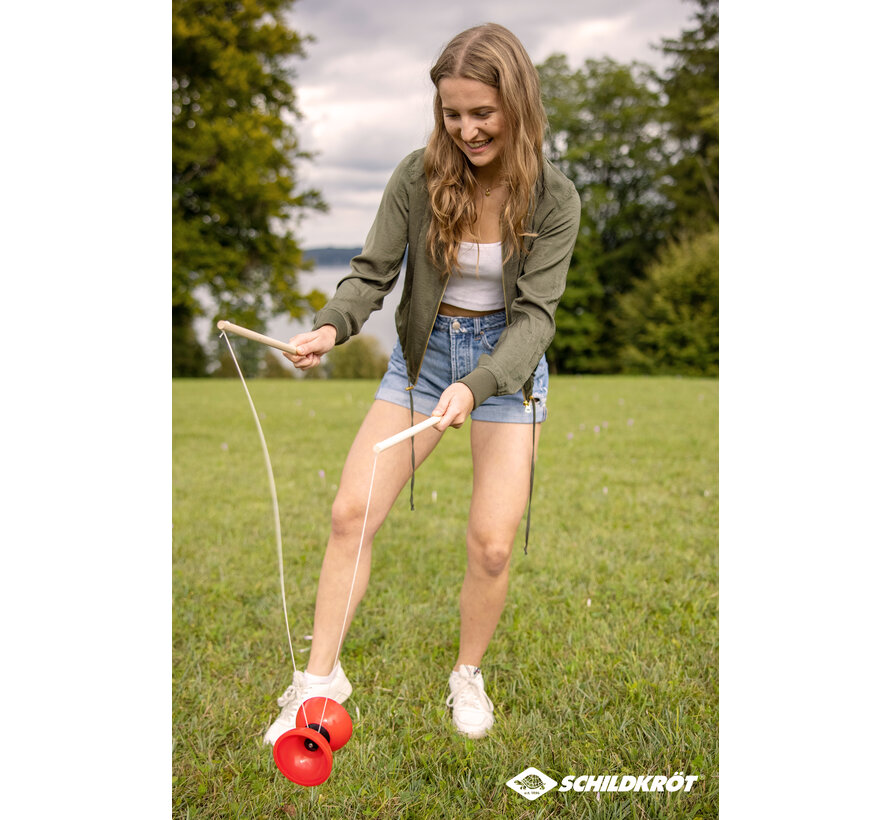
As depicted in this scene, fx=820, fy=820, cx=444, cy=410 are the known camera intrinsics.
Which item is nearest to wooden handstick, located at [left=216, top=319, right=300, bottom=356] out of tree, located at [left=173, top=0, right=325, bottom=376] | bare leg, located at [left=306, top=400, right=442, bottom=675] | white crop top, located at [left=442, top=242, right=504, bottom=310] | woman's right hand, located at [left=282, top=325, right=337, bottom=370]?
woman's right hand, located at [left=282, top=325, right=337, bottom=370]

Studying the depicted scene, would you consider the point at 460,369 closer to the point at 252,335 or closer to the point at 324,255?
the point at 252,335

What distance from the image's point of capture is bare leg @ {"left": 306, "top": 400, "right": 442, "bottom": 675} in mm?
2164

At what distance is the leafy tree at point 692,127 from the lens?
19000 millimetres

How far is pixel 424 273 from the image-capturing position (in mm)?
2172

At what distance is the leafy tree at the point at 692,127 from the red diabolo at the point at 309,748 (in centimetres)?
1891

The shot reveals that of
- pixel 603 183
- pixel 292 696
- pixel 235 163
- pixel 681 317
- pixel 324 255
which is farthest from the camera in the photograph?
pixel 603 183

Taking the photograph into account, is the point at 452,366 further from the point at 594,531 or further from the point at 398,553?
the point at 594,531

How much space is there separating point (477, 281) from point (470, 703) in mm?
1190

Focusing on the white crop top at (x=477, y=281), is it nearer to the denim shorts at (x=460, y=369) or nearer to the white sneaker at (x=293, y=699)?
the denim shorts at (x=460, y=369)

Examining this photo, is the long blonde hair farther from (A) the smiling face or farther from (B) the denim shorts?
(B) the denim shorts

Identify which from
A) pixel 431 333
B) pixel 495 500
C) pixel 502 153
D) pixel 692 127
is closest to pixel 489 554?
pixel 495 500

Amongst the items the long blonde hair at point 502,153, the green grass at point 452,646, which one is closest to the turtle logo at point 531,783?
the green grass at point 452,646

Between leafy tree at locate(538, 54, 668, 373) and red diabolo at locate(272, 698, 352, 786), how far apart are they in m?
18.6
